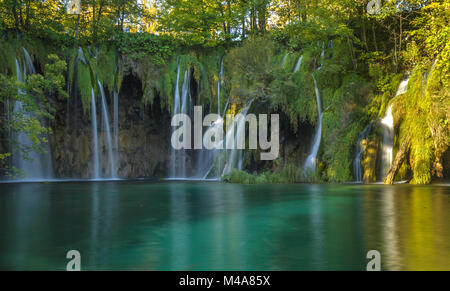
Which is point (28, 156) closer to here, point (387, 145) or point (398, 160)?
point (387, 145)

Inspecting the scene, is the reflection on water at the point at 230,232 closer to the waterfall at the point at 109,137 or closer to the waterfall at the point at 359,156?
the waterfall at the point at 359,156

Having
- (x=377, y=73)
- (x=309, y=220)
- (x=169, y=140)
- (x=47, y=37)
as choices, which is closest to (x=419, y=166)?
(x=377, y=73)

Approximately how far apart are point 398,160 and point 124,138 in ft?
56.7

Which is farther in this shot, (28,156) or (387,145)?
(28,156)

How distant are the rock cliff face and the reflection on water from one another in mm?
13687

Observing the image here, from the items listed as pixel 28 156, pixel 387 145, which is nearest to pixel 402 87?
pixel 387 145

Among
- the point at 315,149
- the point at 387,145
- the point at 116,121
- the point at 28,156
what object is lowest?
the point at 28,156

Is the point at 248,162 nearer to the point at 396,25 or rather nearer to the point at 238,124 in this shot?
the point at 238,124

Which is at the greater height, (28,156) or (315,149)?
(315,149)

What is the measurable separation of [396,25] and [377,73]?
125 inches

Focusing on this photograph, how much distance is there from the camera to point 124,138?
28.3 m

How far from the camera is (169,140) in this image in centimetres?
2869

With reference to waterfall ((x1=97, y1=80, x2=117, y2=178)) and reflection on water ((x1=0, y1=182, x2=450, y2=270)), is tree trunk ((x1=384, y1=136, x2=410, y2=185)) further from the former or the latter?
waterfall ((x1=97, y1=80, x2=117, y2=178))

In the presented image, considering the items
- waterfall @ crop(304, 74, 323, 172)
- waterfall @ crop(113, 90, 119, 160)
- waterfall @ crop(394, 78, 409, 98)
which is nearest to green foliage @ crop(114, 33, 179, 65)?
waterfall @ crop(113, 90, 119, 160)
